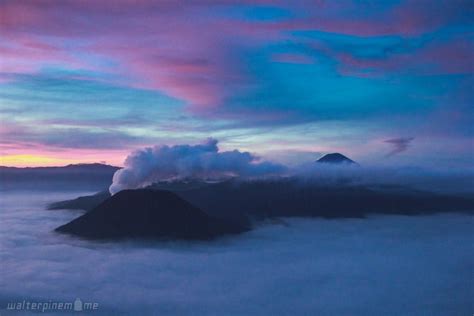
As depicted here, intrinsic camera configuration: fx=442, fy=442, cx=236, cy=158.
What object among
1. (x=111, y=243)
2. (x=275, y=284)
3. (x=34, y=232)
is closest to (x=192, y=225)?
(x=111, y=243)

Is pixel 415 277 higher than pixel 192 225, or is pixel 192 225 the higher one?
pixel 192 225

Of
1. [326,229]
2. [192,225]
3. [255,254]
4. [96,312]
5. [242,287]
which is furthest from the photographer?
[326,229]

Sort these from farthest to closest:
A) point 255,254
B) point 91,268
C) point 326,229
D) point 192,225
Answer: point 326,229 → point 255,254 → point 192,225 → point 91,268

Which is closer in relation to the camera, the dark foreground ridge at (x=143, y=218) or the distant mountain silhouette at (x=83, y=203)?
the dark foreground ridge at (x=143, y=218)

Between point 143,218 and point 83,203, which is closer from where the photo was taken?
point 143,218

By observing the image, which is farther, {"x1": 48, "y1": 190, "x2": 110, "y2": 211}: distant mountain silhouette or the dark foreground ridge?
{"x1": 48, "y1": 190, "x2": 110, "y2": 211}: distant mountain silhouette

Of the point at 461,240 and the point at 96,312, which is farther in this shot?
the point at 461,240

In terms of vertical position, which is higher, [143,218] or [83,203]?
[83,203]

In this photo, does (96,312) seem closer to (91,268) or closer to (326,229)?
(91,268)
